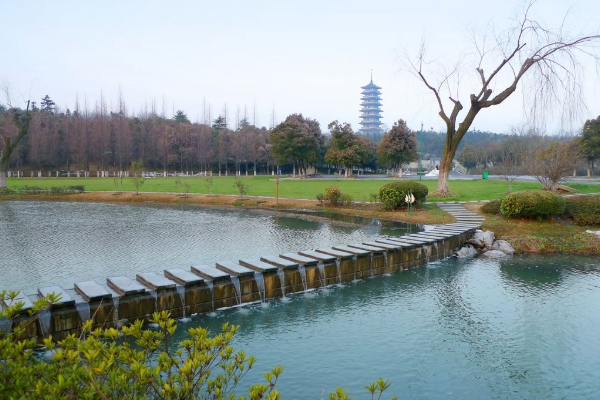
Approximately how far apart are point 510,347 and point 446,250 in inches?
261

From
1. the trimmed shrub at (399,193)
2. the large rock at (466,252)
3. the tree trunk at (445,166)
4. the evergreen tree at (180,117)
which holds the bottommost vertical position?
the large rock at (466,252)

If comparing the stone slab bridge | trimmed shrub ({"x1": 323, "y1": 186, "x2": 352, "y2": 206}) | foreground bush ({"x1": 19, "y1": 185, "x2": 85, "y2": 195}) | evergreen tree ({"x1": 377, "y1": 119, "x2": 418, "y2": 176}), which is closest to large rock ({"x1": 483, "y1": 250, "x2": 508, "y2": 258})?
the stone slab bridge

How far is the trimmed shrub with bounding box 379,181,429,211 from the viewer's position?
66.3ft

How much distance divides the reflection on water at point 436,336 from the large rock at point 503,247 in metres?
3.15

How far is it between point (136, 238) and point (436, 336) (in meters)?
11.1

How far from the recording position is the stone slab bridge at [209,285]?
22.8ft

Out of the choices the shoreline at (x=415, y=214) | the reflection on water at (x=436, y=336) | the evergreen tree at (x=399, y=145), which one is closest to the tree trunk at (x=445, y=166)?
the shoreline at (x=415, y=214)

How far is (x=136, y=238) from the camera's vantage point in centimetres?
1530

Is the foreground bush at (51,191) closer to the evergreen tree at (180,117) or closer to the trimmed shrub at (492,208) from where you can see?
the trimmed shrub at (492,208)

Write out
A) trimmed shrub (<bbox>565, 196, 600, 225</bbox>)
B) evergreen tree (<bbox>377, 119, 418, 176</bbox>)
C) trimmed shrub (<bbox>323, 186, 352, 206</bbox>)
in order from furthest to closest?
evergreen tree (<bbox>377, 119, 418, 176</bbox>) → trimmed shrub (<bbox>323, 186, 352, 206</bbox>) → trimmed shrub (<bbox>565, 196, 600, 225</bbox>)

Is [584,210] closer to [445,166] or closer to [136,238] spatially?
[445,166]

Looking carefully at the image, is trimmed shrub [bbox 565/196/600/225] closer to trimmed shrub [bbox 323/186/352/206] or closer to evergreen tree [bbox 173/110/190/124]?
trimmed shrub [bbox 323/186/352/206]

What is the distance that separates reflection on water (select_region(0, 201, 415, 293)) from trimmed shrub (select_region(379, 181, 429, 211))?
171 centimetres

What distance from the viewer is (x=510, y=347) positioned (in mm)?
7082
